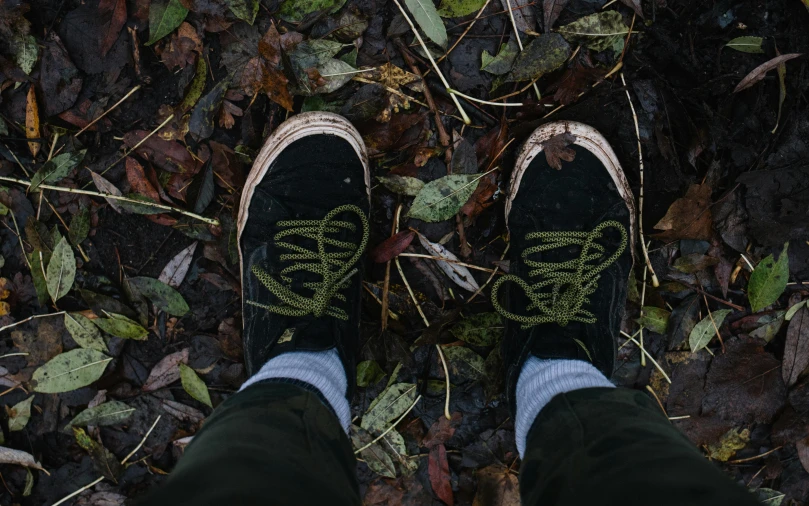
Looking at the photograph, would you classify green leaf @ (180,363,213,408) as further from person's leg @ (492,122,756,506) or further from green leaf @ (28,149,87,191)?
person's leg @ (492,122,756,506)

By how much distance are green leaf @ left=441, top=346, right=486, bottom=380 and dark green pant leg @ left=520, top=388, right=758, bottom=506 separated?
1.60 ft

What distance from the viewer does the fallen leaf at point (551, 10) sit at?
1627mm

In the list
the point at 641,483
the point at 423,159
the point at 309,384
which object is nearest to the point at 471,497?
the point at 309,384

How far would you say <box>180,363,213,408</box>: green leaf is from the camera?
1.81m

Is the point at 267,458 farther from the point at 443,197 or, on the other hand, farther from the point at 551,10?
the point at 551,10

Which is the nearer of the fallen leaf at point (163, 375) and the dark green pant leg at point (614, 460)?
the dark green pant leg at point (614, 460)

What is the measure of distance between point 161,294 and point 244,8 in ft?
3.51

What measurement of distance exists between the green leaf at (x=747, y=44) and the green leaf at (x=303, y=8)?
133cm

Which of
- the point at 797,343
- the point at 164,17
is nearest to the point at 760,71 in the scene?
the point at 797,343

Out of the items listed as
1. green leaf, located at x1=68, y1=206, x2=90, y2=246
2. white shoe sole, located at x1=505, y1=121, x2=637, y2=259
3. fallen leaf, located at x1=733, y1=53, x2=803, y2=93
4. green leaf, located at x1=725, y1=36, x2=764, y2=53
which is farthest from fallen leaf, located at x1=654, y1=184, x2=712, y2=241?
green leaf, located at x1=68, y1=206, x2=90, y2=246

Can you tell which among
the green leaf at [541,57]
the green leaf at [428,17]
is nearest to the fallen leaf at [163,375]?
the green leaf at [428,17]

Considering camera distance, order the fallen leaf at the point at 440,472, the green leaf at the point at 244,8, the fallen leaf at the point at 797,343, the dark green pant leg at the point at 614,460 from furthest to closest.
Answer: the fallen leaf at the point at 440,472, the fallen leaf at the point at 797,343, the green leaf at the point at 244,8, the dark green pant leg at the point at 614,460

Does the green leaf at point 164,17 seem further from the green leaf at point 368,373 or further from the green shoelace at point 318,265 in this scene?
the green leaf at point 368,373

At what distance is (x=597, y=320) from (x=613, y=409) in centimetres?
54
